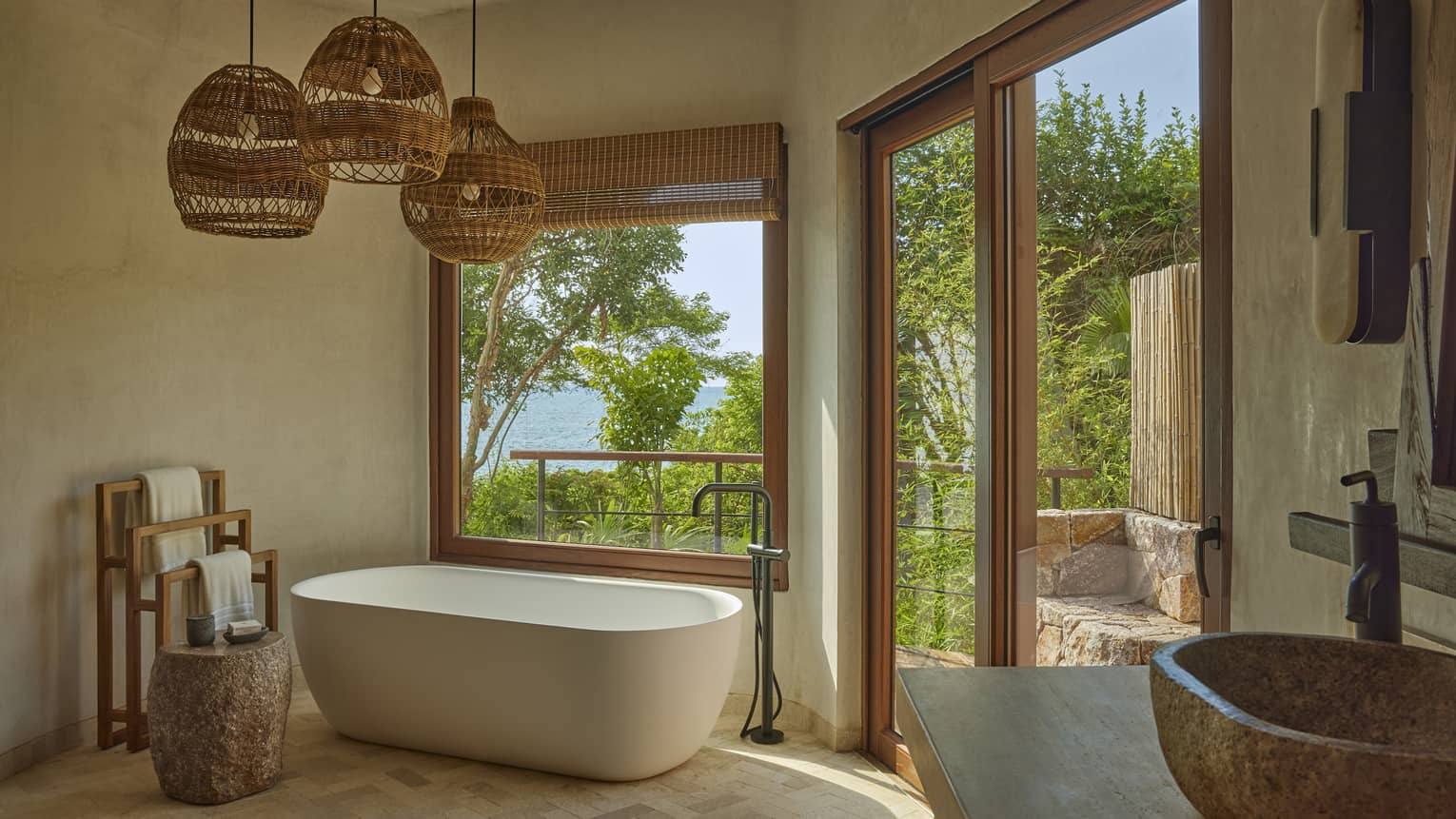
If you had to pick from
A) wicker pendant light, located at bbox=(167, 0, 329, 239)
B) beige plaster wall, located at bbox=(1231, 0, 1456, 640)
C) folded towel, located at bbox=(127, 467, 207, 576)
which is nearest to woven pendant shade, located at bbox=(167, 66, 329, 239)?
wicker pendant light, located at bbox=(167, 0, 329, 239)

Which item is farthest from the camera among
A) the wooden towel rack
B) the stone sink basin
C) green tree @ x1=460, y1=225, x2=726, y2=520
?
green tree @ x1=460, y1=225, x2=726, y2=520

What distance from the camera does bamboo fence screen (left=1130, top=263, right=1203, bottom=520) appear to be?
6.71 ft

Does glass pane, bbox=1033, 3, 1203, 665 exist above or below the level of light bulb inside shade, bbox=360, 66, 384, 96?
below

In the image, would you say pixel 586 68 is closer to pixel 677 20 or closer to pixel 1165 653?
pixel 677 20

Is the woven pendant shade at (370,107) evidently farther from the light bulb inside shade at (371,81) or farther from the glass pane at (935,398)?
the glass pane at (935,398)

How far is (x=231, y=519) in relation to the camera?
4113mm

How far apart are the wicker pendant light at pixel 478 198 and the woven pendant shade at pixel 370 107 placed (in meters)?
0.34

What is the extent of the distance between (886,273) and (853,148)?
0.50m

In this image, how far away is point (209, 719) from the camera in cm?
322

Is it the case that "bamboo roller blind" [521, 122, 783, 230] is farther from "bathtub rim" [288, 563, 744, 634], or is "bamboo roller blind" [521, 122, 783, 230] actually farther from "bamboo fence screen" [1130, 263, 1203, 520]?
"bamboo fence screen" [1130, 263, 1203, 520]

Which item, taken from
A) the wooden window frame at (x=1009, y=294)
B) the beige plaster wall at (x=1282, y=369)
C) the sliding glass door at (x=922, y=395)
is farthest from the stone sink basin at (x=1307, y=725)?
the sliding glass door at (x=922, y=395)

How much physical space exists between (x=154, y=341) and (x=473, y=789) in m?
2.24

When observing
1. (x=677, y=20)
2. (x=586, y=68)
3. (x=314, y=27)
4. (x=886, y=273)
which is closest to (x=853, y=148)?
(x=886, y=273)

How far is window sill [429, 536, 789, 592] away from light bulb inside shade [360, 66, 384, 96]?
2.24 m
